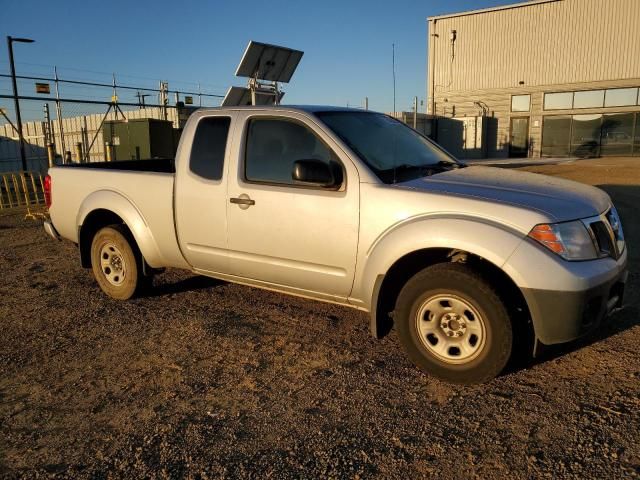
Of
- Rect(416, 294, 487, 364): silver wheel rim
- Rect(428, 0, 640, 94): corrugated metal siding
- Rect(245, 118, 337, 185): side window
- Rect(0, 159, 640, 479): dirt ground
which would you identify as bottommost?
Rect(0, 159, 640, 479): dirt ground

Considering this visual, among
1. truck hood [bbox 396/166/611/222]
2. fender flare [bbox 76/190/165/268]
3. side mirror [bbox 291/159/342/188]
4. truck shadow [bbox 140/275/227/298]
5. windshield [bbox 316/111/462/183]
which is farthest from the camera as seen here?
truck shadow [bbox 140/275/227/298]

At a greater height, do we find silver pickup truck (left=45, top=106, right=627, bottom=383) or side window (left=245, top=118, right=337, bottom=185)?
side window (left=245, top=118, right=337, bottom=185)

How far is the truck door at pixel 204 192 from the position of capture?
4.40 m

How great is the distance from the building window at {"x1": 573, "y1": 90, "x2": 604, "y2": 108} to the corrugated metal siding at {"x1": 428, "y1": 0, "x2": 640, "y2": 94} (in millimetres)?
744

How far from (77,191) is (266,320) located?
2519mm

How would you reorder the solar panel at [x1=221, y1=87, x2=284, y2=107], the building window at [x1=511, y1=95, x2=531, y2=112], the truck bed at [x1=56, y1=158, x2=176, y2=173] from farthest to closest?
the building window at [x1=511, y1=95, x2=531, y2=112], the solar panel at [x1=221, y1=87, x2=284, y2=107], the truck bed at [x1=56, y1=158, x2=176, y2=173]

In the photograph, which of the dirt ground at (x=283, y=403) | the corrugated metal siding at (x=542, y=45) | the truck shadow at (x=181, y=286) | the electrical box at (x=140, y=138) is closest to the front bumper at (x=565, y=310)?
the dirt ground at (x=283, y=403)

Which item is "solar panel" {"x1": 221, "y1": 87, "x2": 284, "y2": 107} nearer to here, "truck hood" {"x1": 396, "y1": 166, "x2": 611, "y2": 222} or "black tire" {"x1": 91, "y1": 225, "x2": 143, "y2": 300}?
"black tire" {"x1": 91, "y1": 225, "x2": 143, "y2": 300}

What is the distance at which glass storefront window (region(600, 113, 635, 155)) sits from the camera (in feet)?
93.8

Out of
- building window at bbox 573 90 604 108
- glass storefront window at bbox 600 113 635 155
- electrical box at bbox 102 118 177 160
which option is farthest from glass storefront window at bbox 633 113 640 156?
electrical box at bbox 102 118 177 160

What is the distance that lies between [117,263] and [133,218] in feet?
2.04

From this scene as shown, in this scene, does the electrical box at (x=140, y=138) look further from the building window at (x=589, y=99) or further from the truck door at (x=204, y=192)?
the building window at (x=589, y=99)

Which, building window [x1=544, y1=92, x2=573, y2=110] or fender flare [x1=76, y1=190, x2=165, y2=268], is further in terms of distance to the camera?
building window [x1=544, y1=92, x2=573, y2=110]

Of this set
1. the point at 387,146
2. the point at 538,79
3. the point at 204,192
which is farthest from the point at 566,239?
the point at 538,79
